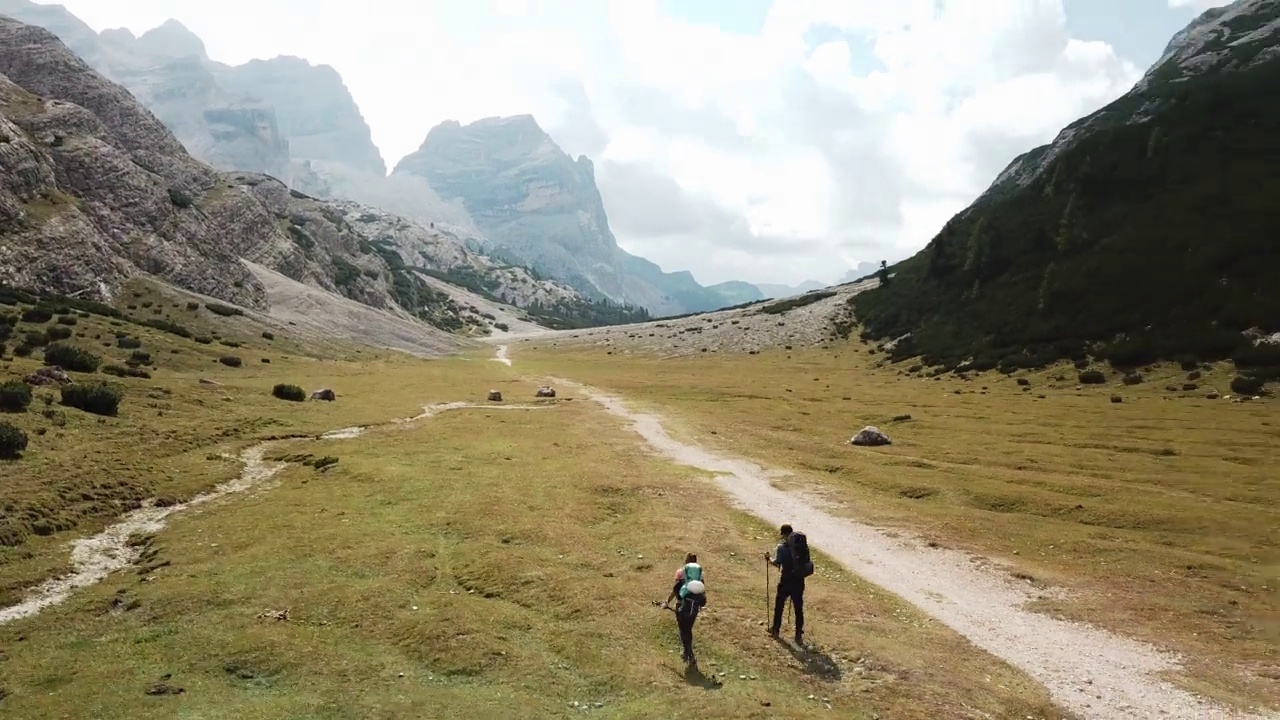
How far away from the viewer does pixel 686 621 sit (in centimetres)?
2033

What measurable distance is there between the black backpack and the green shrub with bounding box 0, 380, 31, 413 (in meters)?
47.9

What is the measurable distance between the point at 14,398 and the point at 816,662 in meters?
49.5

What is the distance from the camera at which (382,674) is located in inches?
777

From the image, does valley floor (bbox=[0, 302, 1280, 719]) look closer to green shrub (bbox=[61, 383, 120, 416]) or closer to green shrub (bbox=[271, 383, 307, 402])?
green shrub (bbox=[61, 383, 120, 416])

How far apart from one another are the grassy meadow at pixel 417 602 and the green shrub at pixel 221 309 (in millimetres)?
82435

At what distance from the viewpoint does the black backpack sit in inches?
859

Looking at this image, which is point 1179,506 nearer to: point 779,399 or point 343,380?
point 779,399

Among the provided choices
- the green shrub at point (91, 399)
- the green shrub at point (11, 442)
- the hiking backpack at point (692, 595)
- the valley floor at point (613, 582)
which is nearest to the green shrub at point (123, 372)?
the valley floor at point (613, 582)

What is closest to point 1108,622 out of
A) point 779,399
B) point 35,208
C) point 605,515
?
point 605,515

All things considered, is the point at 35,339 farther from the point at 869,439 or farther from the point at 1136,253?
the point at 1136,253

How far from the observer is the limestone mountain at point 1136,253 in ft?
331

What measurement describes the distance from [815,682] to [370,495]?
2825cm

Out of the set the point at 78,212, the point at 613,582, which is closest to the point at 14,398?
the point at 613,582

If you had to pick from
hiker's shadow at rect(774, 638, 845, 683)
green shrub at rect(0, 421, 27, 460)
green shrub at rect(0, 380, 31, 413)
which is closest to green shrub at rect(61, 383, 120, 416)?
green shrub at rect(0, 380, 31, 413)
